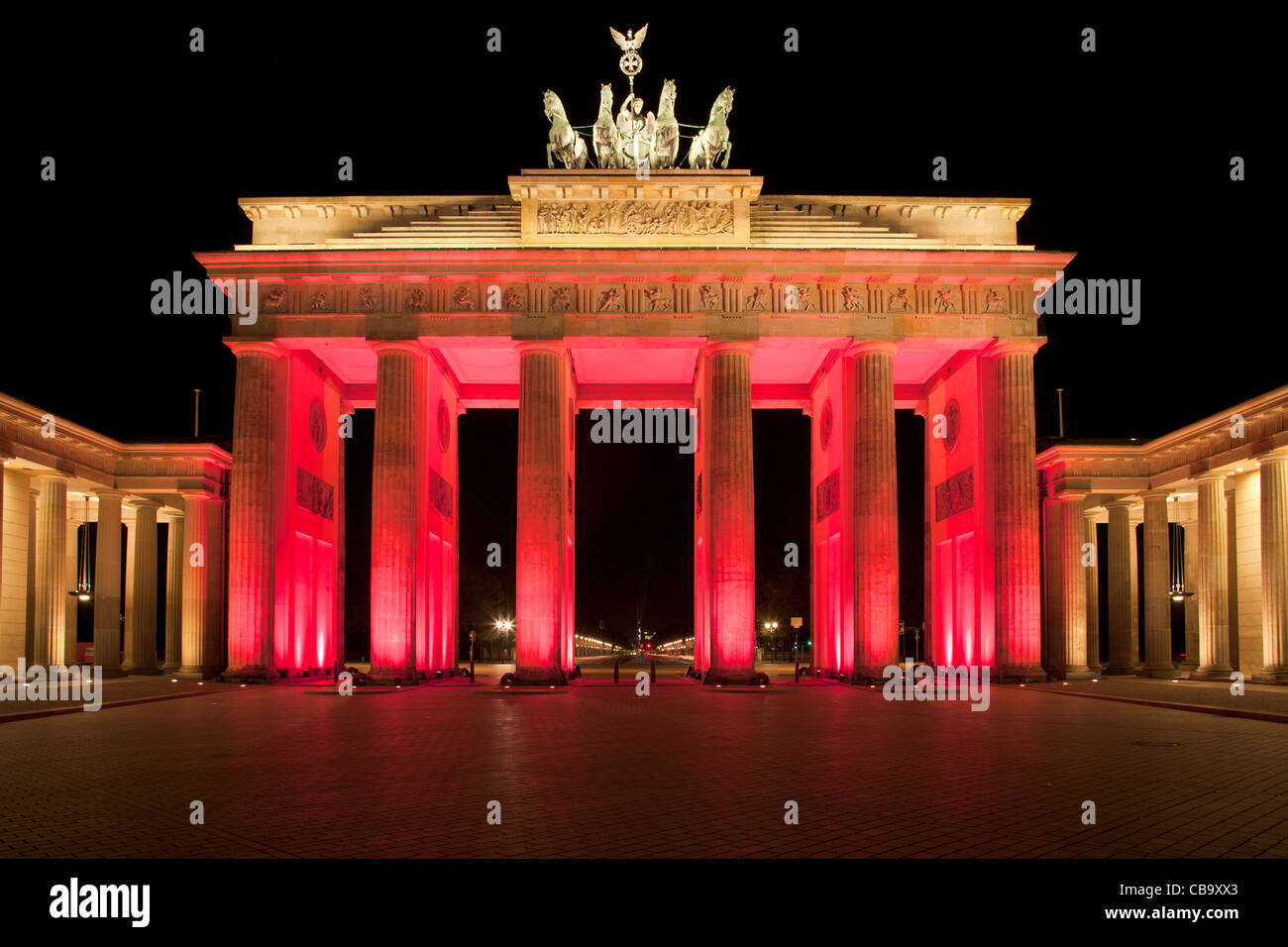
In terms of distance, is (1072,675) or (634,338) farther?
(1072,675)

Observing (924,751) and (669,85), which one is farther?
(669,85)

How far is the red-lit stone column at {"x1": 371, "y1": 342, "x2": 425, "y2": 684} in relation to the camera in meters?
35.8

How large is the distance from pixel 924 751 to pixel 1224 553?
29.8 metres

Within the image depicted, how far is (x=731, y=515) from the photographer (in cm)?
3616

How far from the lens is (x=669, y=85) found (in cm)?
3772

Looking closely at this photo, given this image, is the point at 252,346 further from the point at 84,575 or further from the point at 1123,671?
the point at 1123,671

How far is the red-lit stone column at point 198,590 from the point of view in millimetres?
41594

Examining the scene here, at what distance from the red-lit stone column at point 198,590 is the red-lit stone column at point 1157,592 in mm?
38776

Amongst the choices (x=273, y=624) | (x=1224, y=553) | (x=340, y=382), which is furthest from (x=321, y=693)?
(x=1224, y=553)

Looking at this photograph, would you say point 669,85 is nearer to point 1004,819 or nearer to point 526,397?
point 526,397
